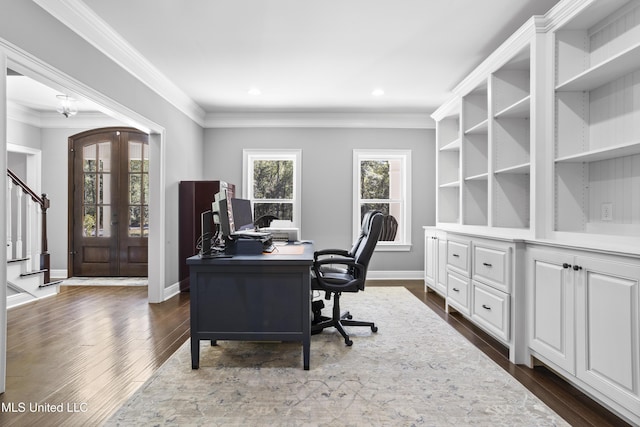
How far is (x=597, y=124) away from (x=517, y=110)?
2.00ft

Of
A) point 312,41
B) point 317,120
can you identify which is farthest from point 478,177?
point 317,120

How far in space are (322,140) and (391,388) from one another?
170 inches

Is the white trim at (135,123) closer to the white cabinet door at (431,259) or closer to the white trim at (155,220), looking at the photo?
the white trim at (155,220)

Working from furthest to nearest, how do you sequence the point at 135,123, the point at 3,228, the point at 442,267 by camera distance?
the point at 442,267
the point at 135,123
the point at 3,228

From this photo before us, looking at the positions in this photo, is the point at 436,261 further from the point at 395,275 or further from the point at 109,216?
the point at 109,216

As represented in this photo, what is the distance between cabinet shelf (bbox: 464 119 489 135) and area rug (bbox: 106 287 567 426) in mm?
2048

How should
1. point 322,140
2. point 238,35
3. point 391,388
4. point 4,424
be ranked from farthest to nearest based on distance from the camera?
point 322,140 → point 238,35 → point 391,388 → point 4,424

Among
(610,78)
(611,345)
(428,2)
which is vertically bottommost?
(611,345)

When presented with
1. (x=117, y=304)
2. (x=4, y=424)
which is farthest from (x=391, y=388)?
(x=117, y=304)

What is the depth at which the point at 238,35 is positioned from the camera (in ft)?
10.6

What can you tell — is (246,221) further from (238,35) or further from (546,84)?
(546,84)

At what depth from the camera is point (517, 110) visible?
9.59ft

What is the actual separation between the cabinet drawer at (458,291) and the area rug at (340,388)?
484mm

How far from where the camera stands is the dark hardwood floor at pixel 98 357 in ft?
6.35
